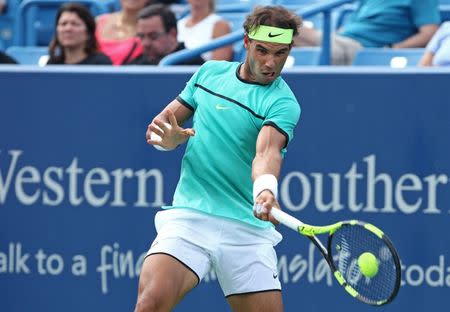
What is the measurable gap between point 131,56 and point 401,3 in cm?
187

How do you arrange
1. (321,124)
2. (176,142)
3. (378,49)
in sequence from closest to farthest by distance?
(176,142) → (321,124) → (378,49)

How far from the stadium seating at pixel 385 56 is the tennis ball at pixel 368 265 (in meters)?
3.35

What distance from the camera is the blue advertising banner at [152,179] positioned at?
6918 mm

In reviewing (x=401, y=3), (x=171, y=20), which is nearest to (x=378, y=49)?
(x=401, y=3)

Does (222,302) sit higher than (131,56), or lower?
lower

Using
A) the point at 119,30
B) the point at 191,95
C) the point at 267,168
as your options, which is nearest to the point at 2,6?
the point at 119,30

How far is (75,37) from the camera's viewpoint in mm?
8547

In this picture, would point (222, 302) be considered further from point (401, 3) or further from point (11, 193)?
point (401, 3)

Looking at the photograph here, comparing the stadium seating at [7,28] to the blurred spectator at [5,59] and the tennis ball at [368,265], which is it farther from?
the tennis ball at [368,265]

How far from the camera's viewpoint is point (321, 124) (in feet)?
22.9

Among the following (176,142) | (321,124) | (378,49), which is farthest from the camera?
(378,49)

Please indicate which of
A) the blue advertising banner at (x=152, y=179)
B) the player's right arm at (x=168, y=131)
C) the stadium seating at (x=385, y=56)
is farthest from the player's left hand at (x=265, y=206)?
the stadium seating at (x=385, y=56)

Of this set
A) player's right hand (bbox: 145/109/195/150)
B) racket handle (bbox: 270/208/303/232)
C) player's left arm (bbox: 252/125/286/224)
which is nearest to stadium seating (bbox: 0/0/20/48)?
player's right hand (bbox: 145/109/195/150)

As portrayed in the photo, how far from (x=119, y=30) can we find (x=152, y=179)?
8.06ft
